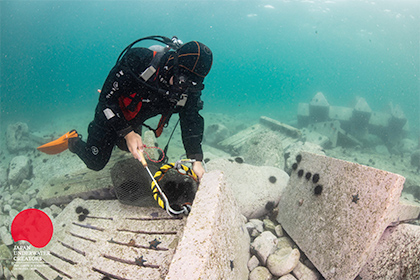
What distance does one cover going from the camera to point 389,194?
1.97 m

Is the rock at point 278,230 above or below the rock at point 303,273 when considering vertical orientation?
below

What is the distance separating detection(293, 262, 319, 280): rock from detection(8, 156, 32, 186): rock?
987 centimetres

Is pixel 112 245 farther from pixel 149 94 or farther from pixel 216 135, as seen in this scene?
pixel 216 135

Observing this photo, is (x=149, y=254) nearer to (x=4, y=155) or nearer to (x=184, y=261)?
(x=184, y=261)

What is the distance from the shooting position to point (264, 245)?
111 inches

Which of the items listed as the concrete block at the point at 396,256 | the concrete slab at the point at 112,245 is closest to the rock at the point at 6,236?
the concrete slab at the point at 112,245

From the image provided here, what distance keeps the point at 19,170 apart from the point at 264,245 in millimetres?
9454

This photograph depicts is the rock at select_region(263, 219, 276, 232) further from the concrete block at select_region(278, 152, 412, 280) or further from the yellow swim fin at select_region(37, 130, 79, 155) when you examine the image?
the yellow swim fin at select_region(37, 130, 79, 155)

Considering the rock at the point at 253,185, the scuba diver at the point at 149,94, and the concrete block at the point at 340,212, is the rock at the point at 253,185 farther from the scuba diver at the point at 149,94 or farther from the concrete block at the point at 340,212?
the scuba diver at the point at 149,94

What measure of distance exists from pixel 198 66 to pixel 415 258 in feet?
10.7

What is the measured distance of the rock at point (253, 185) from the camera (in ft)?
12.1

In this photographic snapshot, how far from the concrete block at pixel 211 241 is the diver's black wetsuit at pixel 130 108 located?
1.10 metres

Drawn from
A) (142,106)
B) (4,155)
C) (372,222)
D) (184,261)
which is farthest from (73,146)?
(4,155)

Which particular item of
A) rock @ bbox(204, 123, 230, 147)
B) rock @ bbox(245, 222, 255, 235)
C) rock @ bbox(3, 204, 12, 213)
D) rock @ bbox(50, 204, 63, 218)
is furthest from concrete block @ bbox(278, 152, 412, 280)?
rock @ bbox(204, 123, 230, 147)
